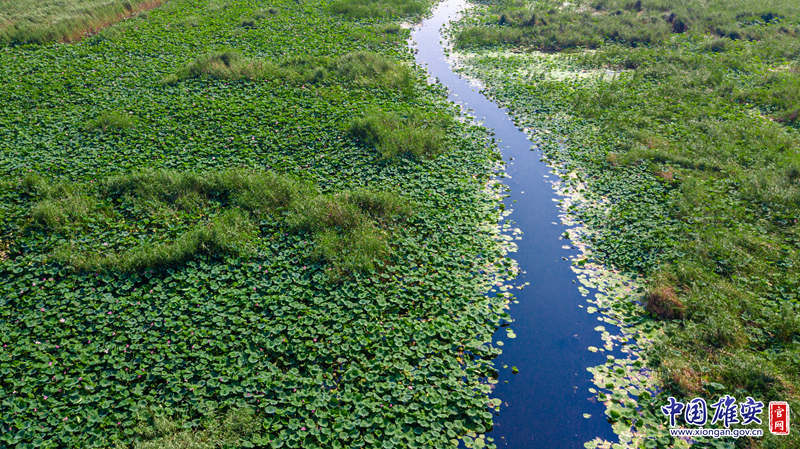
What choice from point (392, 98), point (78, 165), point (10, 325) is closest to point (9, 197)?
point (78, 165)

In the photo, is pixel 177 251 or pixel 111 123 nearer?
pixel 177 251

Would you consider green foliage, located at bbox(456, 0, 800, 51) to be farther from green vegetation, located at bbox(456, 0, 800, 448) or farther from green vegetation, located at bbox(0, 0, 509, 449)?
green vegetation, located at bbox(0, 0, 509, 449)

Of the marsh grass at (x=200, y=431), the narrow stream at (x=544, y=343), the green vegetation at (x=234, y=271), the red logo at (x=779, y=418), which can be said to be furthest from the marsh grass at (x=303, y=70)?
the red logo at (x=779, y=418)

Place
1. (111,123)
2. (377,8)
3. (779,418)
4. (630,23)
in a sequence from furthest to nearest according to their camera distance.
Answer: (377,8) → (630,23) → (111,123) → (779,418)

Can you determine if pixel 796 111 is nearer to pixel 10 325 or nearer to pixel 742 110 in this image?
pixel 742 110

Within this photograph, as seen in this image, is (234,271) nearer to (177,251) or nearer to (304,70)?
(177,251)

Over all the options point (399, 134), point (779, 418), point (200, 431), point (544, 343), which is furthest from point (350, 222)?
point (779, 418)

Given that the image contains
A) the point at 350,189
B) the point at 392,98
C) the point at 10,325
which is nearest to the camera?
the point at 10,325

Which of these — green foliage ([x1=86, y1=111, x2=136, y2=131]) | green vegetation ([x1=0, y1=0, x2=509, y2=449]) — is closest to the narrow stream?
green vegetation ([x1=0, y1=0, x2=509, y2=449])
